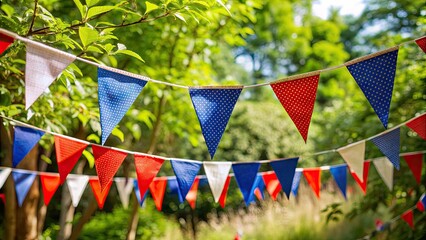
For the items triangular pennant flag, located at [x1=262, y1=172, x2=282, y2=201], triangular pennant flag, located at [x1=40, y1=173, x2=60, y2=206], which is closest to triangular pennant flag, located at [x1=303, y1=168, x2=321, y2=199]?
triangular pennant flag, located at [x1=262, y1=172, x2=282, y2=201]

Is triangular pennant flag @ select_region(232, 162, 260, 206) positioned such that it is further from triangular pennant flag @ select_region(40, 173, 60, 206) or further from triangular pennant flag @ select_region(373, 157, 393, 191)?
triangular pennant flag @ select_region(40, 173, 60, 206)

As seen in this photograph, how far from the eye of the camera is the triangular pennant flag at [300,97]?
2.28 metres

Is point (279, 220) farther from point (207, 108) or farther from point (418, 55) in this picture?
point (207, 108)

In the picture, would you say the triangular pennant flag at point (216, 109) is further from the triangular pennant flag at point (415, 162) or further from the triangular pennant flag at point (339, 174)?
the triangular pennant flag at point (415, 162)

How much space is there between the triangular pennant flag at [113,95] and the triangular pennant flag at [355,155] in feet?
5.63

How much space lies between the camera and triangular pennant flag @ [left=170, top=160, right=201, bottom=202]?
296cm

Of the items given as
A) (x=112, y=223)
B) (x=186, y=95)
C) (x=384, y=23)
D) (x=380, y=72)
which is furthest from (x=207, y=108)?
(x=384, y=23)

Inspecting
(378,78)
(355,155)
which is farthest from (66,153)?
(355,155)

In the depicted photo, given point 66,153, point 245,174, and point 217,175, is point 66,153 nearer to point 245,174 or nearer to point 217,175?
point 217,175

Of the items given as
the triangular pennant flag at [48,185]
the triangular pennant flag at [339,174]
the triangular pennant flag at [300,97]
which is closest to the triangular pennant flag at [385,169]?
the triangular pennant flag at [339,174]

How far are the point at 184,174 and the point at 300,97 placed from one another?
1042 millimetres

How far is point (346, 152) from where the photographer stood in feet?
10.7

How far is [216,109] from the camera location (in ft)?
7.61

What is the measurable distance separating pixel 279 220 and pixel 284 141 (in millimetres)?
3229
